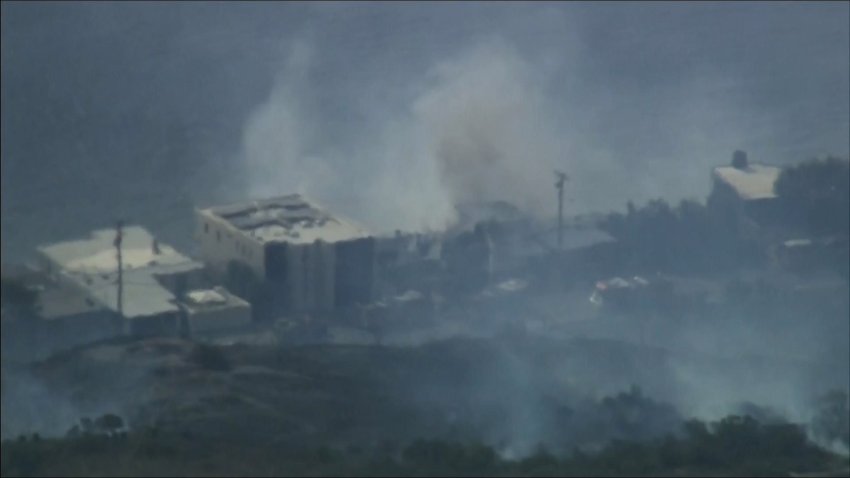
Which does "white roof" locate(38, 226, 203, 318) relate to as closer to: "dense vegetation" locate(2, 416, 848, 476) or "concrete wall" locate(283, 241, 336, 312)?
"concrete wall" locate(283, 241, 336, 312)

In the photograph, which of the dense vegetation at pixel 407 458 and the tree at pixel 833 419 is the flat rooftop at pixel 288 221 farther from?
the dense vegetation at pixel 407 458

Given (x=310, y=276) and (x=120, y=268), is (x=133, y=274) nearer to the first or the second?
(x=120, y=268)

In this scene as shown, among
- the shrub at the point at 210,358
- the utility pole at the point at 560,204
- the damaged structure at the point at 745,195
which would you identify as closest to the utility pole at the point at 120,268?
the shrub at the point at 210,358

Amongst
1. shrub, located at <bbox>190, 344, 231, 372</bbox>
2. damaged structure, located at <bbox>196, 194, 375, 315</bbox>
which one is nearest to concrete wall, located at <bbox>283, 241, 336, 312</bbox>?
damaged structure, located at <bbox>196, 194, 375, 315</bbox>

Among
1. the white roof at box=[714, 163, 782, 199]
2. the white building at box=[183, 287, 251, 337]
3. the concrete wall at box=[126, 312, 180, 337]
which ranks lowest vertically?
the concrete wall at box=[126, 312, 180, 337]

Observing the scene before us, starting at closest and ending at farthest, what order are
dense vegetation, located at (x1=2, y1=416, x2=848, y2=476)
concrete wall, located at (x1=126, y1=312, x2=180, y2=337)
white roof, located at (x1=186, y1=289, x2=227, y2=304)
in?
dense vegetation, located at (x1=2, y1=416, x2=848, y2=476)
concrete wall, located at (x1=126, y1=312, x2=180, y2=337)
white roof, located at (x1=186, y1=289, x2=227, y2=304)

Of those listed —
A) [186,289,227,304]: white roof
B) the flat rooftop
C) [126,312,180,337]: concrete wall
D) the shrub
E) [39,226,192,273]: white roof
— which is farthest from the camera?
the flat rooftop

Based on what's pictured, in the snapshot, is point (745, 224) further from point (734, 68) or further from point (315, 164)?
point (734, 68)

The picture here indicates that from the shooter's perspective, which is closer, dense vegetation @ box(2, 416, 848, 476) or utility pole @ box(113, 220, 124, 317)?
dense vegetation @ box(2, 416, 848, 476)
